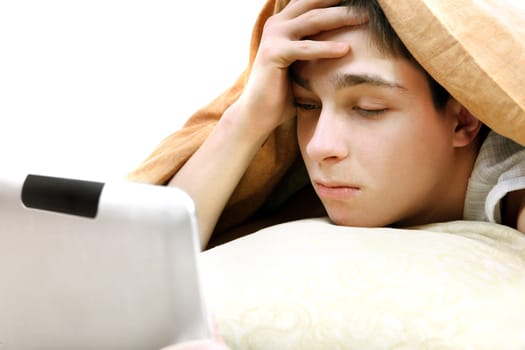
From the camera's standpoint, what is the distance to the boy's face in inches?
38.2

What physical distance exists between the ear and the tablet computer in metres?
0.57

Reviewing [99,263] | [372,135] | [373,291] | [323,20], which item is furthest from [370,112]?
[99,263]

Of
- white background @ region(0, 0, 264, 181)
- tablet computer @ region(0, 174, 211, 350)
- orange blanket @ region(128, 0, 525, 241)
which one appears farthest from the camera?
white background @ region(0, 0, 264, 181)

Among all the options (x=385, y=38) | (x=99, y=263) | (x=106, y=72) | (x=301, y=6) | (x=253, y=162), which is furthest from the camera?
(x=106, y=72)

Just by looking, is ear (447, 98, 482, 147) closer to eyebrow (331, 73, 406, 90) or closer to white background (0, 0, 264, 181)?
eyebrow (331, 73, 406, 90)

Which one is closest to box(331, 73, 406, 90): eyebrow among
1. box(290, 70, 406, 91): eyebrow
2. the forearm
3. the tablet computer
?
box(290, 70, 406, 91): eyebrow

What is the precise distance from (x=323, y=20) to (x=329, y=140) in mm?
174

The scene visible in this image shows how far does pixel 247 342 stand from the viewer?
827mm

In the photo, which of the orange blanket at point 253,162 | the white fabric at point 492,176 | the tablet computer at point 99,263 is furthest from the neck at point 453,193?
the tablet computer at point 99,263

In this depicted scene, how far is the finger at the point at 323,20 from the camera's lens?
99cm

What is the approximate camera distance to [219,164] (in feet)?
3.85

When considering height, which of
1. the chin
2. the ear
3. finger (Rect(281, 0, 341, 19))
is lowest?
the chin

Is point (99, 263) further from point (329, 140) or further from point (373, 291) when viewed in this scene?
point (329, 140)

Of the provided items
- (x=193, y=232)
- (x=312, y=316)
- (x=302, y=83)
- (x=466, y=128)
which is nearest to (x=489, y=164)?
(x=466, y=128)
